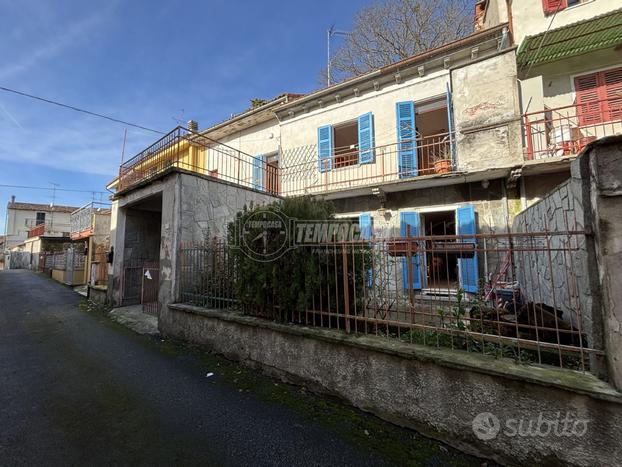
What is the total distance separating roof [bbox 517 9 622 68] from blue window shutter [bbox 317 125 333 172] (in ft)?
18.5

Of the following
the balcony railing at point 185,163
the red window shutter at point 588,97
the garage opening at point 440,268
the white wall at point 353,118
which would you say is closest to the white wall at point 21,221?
the balcony railing at point 185,163

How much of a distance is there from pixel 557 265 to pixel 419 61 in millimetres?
7201

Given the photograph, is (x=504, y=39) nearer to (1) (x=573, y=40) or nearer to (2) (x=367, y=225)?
(1) (x=573, y=40)

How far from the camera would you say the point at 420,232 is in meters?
7.87

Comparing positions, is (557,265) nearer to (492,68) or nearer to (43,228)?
(492,68)

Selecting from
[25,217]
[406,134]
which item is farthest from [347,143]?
[25,217]

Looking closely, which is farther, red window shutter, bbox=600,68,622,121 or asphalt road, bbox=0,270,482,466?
red window shutter, bbox=600,68,622,121

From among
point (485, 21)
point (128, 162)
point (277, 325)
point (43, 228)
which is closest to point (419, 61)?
point (485, 21)

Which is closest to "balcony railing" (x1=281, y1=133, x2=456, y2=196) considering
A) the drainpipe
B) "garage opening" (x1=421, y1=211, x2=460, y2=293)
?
"garage opening" (x1=421, y1=211, x2=460, y2=293)

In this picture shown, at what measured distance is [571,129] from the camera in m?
6.65

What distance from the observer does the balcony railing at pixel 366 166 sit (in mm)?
8008

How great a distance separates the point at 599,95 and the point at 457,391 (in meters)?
8.89

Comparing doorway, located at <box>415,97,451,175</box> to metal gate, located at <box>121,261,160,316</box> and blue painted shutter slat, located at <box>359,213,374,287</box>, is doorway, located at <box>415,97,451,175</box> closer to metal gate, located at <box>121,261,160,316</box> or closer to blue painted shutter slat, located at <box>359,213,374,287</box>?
blue painted shutter slat, located at <box>359,213,374,287</box>

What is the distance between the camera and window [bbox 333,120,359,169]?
9.83 metres
